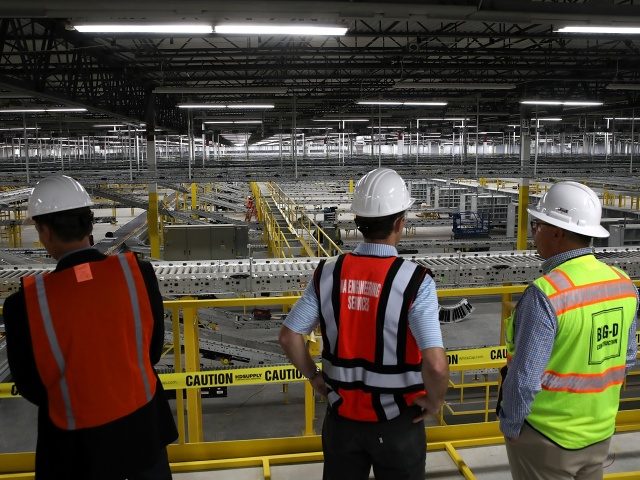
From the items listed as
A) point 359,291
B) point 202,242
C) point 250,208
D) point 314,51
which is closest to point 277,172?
point 314,51

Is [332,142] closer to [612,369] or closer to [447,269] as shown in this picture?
[447,269]

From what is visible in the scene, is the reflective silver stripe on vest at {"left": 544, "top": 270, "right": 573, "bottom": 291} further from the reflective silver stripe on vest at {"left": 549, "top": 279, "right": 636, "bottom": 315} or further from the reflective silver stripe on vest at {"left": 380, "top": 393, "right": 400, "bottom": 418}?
the reflective silver stripe on vest at {"left": 380, "top": 393, "right": 400, "bottom": 418}

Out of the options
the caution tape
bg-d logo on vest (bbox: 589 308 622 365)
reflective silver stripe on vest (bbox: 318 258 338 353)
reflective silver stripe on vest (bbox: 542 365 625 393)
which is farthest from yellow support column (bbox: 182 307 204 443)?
bg-d logo on vest (bbox: 589 308 622 365)

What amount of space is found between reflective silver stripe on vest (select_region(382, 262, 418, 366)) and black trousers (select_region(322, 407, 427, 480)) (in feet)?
0.79

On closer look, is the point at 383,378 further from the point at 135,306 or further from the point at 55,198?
the point at 55,198

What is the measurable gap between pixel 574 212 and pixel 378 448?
121 centimetres

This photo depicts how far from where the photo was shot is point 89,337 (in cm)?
185

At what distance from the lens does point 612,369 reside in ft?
7.08

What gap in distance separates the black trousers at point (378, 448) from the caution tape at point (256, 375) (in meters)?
1.41

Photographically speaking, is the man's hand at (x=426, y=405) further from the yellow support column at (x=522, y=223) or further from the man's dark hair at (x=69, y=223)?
the yellow support column at (x=522, y=223)

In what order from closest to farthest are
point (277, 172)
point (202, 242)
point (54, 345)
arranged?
point (54, 345) < point (202, 242) < point (277, 172)

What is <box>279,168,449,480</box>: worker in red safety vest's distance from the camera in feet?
6.23

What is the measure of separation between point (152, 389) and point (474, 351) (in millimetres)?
2479

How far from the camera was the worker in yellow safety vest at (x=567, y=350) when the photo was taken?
201cm
